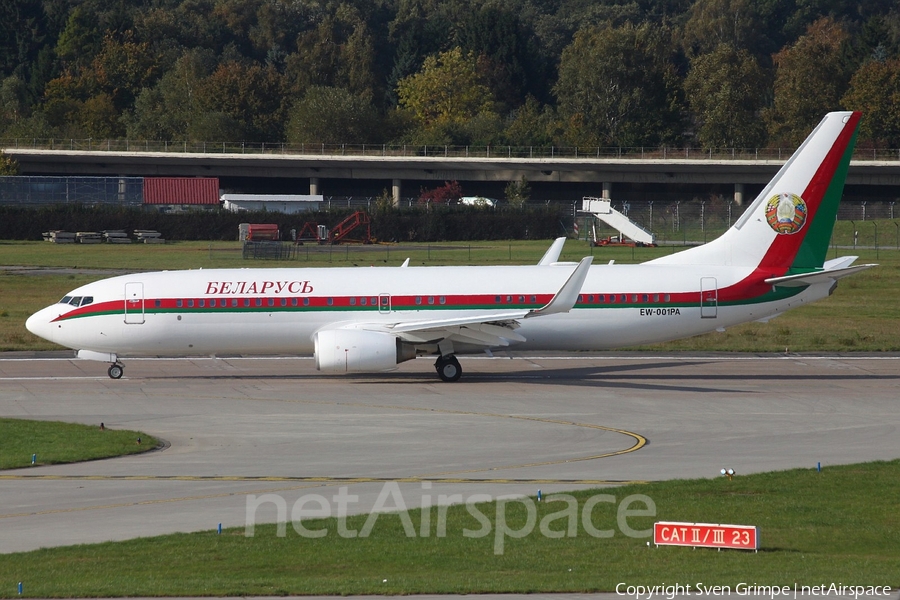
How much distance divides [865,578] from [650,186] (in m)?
120

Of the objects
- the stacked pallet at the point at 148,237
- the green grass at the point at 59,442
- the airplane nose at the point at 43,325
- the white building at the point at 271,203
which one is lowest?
the stacked pallet at the point at 148,237

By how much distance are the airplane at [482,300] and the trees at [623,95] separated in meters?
107

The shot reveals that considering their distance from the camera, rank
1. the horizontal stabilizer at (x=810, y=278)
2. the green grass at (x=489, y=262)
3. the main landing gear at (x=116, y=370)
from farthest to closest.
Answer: the green grass at (x=489, y=262), the main landing gear at (x=116, y=370), the horizontal stabilizer at (x=810, y=278)

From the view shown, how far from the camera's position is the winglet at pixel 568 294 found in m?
33.3

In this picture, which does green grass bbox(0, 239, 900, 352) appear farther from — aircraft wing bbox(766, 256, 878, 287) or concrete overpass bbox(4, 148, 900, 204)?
concrete overpass bbox(4, 148, 900, 204)

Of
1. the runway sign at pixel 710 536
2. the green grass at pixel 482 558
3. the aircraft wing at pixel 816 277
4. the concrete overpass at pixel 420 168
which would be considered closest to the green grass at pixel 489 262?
the aircraft wing at pixel 816 277

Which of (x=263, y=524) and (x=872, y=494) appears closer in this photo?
(x=263, y=524)

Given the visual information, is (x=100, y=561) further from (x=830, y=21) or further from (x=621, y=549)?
(x=830, y=21)

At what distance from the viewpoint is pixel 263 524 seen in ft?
62.3

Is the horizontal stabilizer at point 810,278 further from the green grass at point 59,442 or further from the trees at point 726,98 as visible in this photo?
the trees at point 726,98

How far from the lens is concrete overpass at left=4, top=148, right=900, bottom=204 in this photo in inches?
4865

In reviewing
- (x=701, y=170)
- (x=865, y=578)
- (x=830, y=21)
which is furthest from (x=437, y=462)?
(x=830, y=21)

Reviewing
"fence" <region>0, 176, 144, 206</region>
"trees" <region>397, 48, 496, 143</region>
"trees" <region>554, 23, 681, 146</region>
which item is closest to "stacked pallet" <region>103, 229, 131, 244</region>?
"fence" <region>0, 176, 144, 206</region>

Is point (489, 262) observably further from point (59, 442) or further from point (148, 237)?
point (59, 442)
